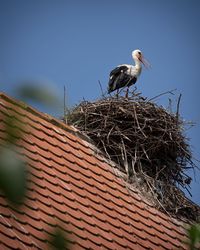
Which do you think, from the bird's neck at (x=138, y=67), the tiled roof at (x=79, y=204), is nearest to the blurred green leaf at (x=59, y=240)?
the tiled roof at (x=79, y=204)

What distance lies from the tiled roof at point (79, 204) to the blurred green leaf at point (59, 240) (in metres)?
2.32

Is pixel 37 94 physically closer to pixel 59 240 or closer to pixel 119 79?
pixel 59 240

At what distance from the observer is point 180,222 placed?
5992mm

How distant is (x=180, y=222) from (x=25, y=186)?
5586 mm

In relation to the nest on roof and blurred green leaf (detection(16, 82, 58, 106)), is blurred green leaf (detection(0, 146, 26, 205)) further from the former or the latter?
the nest on roof

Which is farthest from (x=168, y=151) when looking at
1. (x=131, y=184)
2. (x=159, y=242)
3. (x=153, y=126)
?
(x=159, y=242)

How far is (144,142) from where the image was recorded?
7043 mm

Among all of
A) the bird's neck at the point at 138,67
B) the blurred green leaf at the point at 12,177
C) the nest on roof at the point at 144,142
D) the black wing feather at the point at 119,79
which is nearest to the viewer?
the blurred green leaf at the point at 12,177

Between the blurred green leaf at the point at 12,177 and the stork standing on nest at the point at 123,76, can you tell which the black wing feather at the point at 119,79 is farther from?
the blurred green leaf at the point at 12,177

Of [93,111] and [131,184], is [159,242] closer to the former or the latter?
[131,184]

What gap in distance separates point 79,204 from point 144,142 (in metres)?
2.67

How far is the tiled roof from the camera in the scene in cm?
350

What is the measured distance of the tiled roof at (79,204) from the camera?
350 cm

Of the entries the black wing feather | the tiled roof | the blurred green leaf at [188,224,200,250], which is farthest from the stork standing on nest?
the blurred green leaf at [188,224,200,250]
